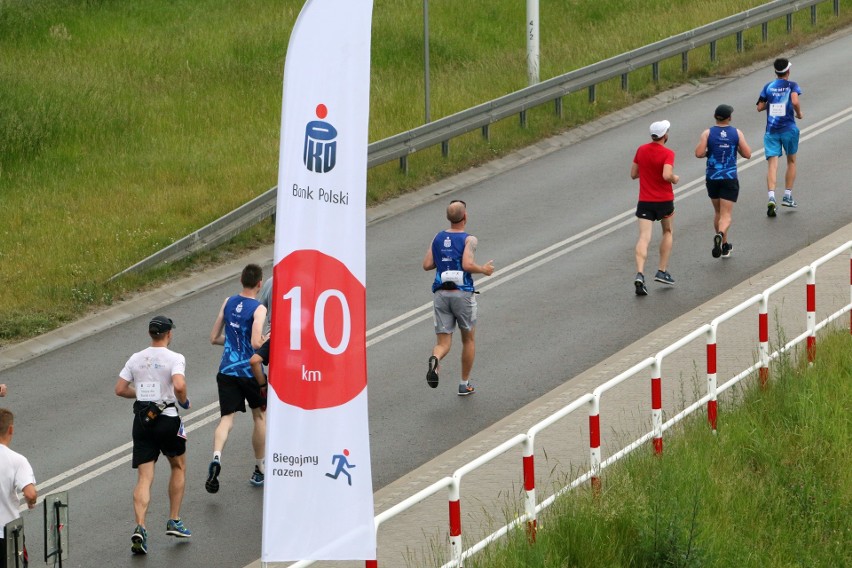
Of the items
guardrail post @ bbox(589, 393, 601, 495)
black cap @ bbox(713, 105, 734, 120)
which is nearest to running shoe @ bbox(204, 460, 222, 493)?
guardrail post @ bbox(589, 393, 601, 495)

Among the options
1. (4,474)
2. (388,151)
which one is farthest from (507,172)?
(4,474)

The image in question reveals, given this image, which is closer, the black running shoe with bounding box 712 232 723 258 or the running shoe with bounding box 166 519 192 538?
the running shoe with bounding box 166 519 192 538

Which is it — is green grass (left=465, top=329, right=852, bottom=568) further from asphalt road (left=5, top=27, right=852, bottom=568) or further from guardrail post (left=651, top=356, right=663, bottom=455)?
asphalt road (left=5, top=27, right=852, bottom=568)

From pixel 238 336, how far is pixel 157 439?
1262 mm

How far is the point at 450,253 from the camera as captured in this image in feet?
42.9

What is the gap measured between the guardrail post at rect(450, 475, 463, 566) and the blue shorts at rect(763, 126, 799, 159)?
1187 centimetres

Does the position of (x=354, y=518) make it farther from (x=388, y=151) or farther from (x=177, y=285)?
(x=388, y=151)

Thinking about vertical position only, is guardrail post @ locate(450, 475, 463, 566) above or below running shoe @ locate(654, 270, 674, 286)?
above

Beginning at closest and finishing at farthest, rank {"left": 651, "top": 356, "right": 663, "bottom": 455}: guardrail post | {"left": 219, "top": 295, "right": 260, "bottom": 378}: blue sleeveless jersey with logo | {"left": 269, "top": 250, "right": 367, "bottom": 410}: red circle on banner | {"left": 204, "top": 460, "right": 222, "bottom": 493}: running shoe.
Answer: {"left": 269, "top": 250, "right": 367, "bottom": 410}: red circle on banner → {"left": 651, "top": 356, "right": 663, "bottom": 455}: guardrail post → {"left": 204, "top": 460, "right": 222, "bottom": 493}: running shoe → {"left": 219, "top": 295, "right": 260, "bottom": 378}: blue sleeveless jersey with logo

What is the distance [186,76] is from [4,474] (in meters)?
17.7

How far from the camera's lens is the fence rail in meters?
7.73

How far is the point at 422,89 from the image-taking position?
83.0 feet

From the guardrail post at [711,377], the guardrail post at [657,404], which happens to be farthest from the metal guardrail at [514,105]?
the guardrail post at [657,404]

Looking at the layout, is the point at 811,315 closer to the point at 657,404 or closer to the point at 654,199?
the point at 657,404
